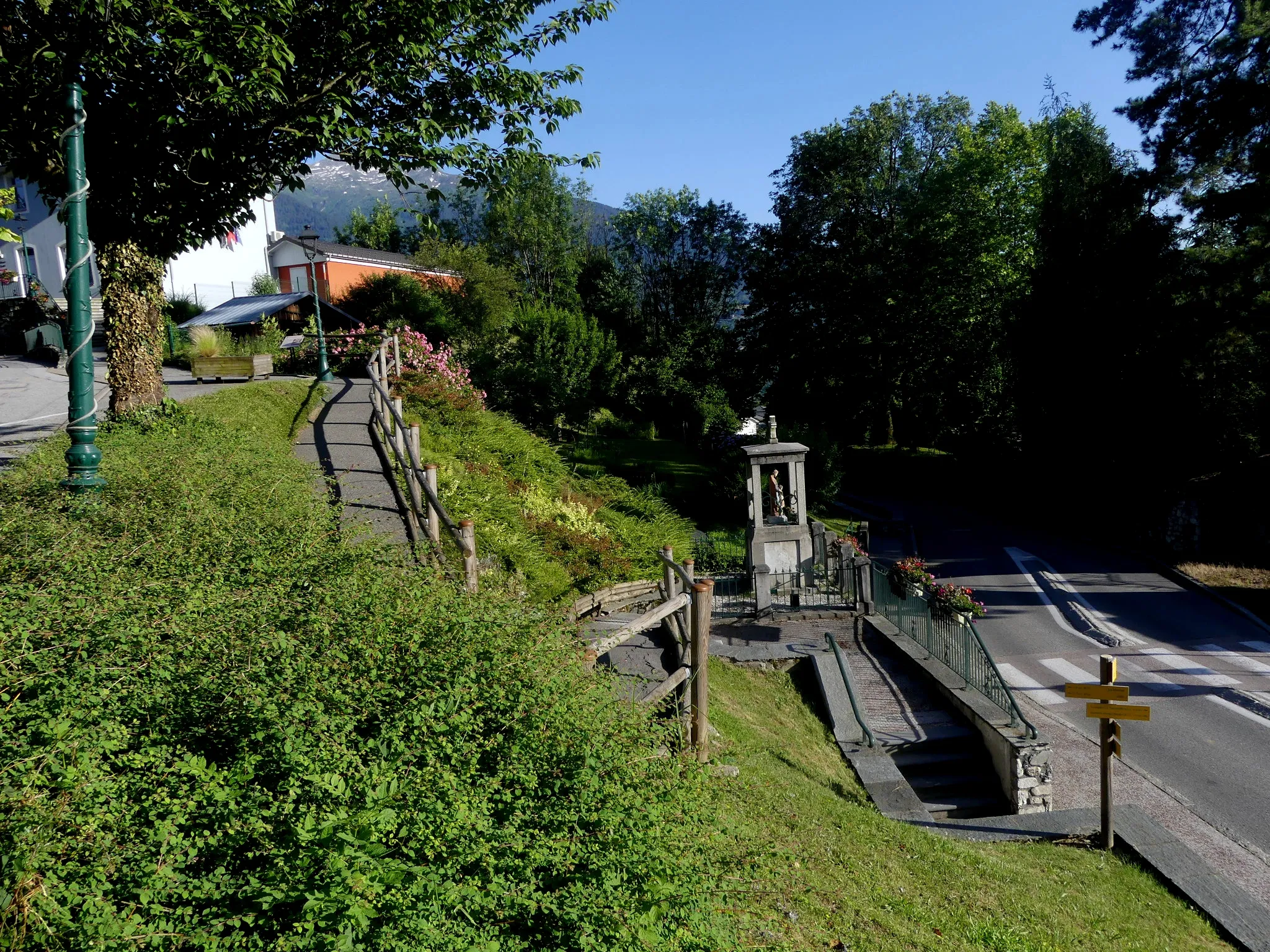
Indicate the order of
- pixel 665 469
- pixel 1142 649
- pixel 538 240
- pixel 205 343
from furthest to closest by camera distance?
1. pixel 538 240
2. pixel 665 469
3. pixel 205 343
4. pixel 1142 649

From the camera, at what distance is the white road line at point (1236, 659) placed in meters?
15.7

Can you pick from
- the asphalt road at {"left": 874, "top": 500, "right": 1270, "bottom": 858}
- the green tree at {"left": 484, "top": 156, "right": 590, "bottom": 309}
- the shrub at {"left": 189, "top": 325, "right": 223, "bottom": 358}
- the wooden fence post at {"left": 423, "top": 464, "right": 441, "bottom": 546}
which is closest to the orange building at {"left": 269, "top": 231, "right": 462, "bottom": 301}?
the green tree at {"left": 484, "top": 156, "right": 590, "bottom": 309}

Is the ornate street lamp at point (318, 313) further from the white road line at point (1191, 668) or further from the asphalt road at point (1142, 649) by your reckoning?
the white road line at point (1191, 668)

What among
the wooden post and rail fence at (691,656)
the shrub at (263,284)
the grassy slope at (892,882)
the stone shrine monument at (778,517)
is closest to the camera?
the grassy slope at (892,882)

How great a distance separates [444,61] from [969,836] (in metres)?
12.6

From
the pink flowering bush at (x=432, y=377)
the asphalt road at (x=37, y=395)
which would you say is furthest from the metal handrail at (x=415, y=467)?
the asphalt road at (x=37, y=395)

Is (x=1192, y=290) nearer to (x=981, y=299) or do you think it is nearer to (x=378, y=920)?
(x=981, y=299)

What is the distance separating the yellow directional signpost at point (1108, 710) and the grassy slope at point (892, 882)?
1.43 feet

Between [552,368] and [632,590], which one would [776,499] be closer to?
[632,590]

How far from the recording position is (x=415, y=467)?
35.8 ft

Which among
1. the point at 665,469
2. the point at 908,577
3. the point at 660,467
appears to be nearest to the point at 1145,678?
the point at 908,577

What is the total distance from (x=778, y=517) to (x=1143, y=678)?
790 centimetres

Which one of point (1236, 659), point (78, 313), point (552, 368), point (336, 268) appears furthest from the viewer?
point (336, 268)

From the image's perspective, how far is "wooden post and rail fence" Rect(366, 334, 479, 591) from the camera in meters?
7.55
